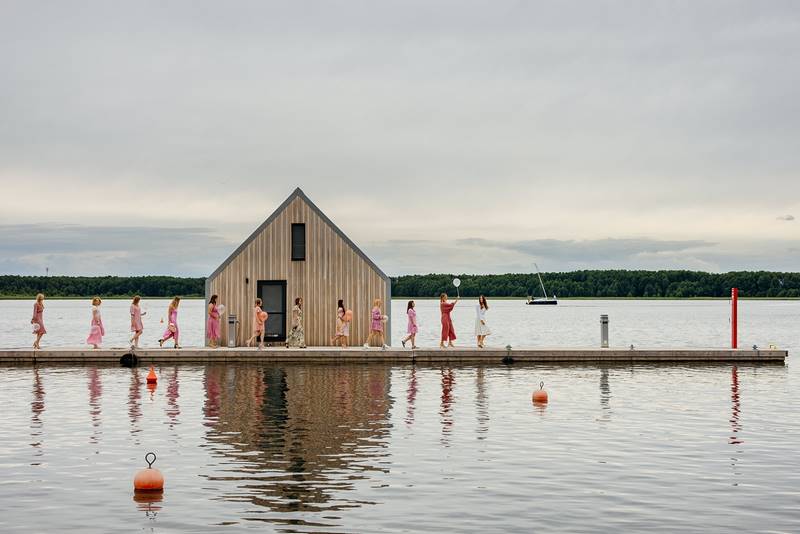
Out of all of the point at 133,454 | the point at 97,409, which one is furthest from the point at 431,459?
the point at 97,409

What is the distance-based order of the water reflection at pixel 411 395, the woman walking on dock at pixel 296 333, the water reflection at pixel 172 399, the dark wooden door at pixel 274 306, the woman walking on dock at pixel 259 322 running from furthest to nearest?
the dark wooden door at pixel 274 306, the woman walking on dock at pixel 296 333, the woman walking on dock at pixel 259 322, the water reflection at pixel 411 395, the water reflection at pixel 172 399

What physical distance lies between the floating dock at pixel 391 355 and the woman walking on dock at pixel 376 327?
0.66m

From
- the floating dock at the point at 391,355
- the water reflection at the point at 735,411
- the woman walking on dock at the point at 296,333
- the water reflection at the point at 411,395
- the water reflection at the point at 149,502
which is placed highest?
the woman walking on dock at the point at 296,333

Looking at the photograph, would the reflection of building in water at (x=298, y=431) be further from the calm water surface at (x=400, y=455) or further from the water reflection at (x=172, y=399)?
the water reflection at (x=172, y=399)

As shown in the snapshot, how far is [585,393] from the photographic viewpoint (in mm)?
28438

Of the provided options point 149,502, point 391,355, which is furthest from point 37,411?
point 391,355

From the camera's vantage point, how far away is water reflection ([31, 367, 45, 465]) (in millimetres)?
19359

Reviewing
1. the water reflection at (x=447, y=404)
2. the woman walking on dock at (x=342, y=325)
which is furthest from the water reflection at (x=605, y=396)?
the woman walking on dock at (x=342, y=325)

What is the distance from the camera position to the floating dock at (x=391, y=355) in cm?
3719

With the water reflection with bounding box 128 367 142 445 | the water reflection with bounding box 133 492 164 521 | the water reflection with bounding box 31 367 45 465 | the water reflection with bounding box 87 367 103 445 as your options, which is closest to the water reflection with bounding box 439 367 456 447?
the water reflection with bounding box 128 367 142 445

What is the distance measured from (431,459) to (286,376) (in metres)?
15.5

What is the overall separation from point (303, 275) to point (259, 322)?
2.69 metres

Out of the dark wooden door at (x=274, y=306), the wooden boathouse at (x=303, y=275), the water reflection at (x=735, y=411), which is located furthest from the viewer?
the dark wooden door at (x=274, y=306)

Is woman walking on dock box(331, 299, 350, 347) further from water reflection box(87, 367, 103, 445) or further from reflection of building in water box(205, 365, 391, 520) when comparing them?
water reflection box(87, 367, 103, 445)
